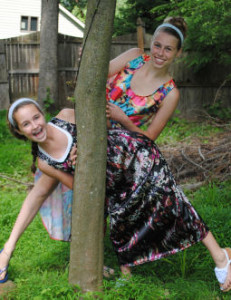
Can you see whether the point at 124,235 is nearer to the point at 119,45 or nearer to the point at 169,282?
the point at 169,282

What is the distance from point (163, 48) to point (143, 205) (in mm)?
1064

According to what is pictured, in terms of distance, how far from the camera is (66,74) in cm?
923

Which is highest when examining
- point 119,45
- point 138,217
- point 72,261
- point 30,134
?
point 119,45

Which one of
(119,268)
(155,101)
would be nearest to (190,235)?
(119,268)

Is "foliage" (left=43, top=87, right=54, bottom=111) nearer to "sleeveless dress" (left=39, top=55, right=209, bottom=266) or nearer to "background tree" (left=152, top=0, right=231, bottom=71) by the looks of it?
"background tree" (left=152, top=0, right=231, bottom=71)

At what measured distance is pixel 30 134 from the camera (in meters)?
2.27

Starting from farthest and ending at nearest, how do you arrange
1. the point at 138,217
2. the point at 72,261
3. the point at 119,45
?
the point at 119,45
the point at 138,217
the point at 72,261

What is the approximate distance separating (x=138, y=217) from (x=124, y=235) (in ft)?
0.55

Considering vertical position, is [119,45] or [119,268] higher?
[119,45]

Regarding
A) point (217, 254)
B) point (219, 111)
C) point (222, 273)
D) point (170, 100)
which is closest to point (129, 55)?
point (170, 100)

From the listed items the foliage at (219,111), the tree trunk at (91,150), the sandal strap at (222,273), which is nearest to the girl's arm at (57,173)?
the tree trunk at (91,150)

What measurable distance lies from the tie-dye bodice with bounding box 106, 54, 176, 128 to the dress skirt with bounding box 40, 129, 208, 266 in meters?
0.23

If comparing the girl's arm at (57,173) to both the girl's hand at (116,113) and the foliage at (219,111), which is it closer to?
the girl's hand at (116,113)

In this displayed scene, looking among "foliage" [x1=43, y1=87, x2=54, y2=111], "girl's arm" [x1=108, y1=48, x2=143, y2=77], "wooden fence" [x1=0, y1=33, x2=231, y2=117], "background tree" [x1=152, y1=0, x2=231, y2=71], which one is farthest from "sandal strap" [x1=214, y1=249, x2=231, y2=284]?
"wooden fence" [x1=0, y1=33, x2=231, y2=117]
